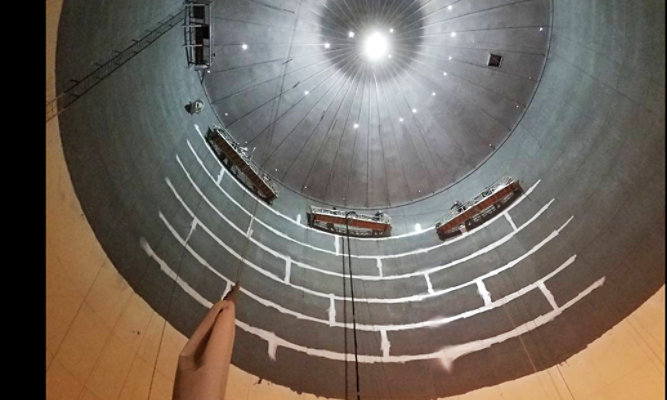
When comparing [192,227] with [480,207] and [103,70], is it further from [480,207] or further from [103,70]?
[480,207]

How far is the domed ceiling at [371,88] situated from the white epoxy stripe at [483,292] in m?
5.05

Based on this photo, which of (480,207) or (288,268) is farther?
(480,207)

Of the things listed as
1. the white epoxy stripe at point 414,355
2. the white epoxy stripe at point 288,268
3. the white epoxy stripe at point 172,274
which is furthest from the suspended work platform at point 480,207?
the white epoxy stripe at point 172,274

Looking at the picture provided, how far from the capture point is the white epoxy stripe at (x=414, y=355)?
919cm

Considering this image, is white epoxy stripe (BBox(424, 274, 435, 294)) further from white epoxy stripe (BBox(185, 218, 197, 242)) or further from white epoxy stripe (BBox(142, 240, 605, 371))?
white epoxy stripe (BBox(185, 218, 197, 242))

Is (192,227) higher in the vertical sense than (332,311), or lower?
higher

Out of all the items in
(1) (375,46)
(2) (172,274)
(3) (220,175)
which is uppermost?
(1) (375,46)

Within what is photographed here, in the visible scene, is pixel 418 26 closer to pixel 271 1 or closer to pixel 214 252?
pixel 271 1

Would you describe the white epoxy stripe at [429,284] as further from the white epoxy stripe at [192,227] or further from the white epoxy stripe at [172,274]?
the white epoxy stripe at [192,227]

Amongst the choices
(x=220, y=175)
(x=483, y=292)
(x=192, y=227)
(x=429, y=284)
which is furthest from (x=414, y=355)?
(x=220, y=175)

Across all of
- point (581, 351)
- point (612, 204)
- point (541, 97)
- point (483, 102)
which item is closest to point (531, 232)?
point (612, 204)

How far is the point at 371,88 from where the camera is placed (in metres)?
16.0

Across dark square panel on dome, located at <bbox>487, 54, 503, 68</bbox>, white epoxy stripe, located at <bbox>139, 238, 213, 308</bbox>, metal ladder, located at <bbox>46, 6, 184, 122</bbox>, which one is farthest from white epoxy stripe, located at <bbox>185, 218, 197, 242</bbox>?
dark square panel on dome, located at <bbox>487, 54, 503, 68</bbox>

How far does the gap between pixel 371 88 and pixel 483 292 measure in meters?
8.65
